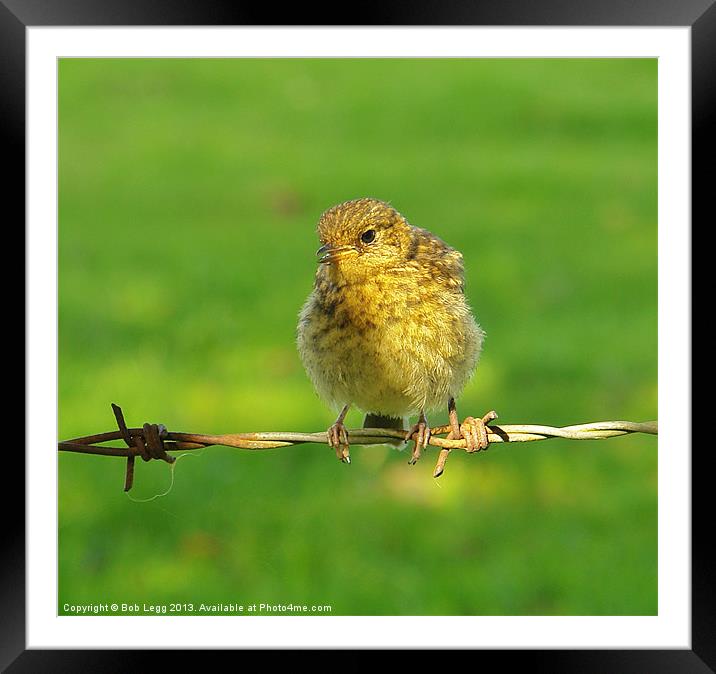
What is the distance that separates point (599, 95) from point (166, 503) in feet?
29.4

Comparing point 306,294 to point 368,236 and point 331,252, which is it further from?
point 331,252

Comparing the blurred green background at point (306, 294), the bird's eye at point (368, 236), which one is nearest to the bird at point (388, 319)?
the bird's eye at point (368, 236)

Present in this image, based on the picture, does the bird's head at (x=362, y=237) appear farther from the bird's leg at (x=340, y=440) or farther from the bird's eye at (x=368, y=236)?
the bird's leg at (x=340, y=440)

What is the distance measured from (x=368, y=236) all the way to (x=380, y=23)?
0.79 meters

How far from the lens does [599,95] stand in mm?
13578

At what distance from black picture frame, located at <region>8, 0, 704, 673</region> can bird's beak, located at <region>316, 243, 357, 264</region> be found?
826 mm

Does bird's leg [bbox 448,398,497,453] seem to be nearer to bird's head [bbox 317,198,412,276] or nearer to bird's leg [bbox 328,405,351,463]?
bird's leg [bbox 328,405,351,463]

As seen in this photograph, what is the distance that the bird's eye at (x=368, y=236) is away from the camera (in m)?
4.00

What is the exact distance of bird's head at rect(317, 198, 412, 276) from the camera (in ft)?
12.7

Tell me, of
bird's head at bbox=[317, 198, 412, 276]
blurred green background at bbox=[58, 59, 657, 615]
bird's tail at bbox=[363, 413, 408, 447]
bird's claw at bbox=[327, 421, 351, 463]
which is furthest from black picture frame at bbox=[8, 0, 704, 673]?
blurred green background at bbox=[58, 59, 657, 615]

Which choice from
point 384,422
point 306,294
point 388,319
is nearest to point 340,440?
point 388,319

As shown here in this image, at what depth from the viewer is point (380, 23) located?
3838mm

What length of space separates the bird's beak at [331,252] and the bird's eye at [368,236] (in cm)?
6

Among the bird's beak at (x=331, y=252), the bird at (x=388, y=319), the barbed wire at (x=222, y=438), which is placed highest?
the bird's beak at (x=331, y=252)
